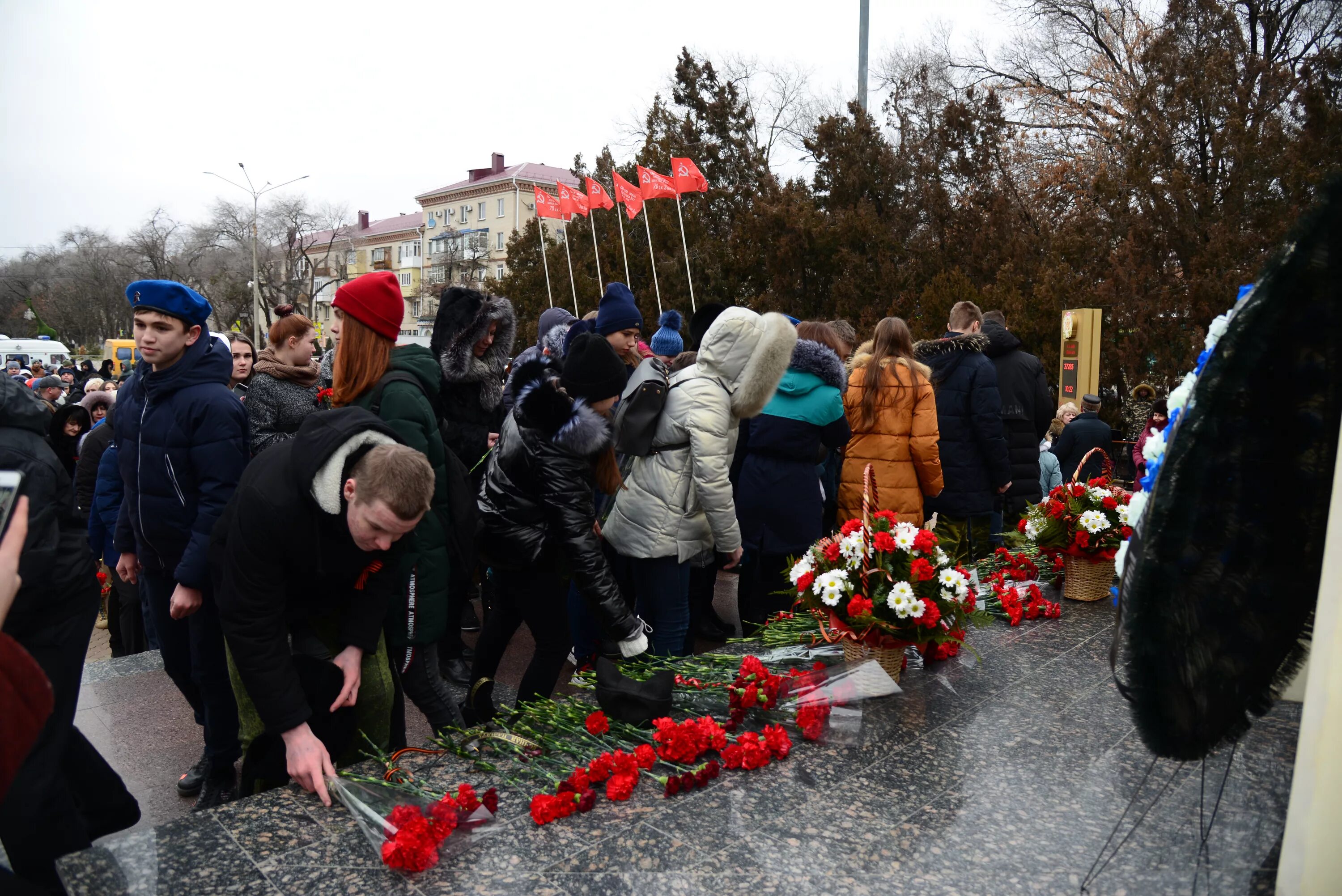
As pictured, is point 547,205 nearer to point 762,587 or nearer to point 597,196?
point 597,196

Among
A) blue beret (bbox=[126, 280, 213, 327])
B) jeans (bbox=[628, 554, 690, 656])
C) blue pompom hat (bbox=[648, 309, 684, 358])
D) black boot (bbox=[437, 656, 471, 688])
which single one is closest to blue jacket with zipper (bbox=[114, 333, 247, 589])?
blue beret (bbox=[126, 280, 213, 327])

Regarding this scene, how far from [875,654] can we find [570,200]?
1656 centimetres

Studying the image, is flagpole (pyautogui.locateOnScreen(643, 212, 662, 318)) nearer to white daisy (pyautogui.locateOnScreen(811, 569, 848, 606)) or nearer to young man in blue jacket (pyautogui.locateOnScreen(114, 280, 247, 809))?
young man in blue jacket (pyautogui.locateOnScreen(114, 280, 247, 809))

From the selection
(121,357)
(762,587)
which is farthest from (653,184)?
(121,357)

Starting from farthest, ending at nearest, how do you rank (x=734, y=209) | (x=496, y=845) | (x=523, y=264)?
(x=523, y=264)
(x=734, y=209)
(x=496, y=845)

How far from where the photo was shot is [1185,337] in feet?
37.4

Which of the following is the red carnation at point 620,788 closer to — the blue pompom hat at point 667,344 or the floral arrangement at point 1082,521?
the floral arrangement at point 1082,521

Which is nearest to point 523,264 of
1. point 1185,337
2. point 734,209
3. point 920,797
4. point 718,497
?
point 734,209

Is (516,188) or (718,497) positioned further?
(516,188)

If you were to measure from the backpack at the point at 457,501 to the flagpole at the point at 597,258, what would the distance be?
15.0m

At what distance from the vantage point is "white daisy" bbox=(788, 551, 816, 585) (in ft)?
11.7

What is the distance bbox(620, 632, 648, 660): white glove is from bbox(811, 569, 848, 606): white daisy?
77 cm

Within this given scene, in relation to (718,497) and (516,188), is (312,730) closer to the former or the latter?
(718,497)

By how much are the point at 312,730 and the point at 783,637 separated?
1878 mm
